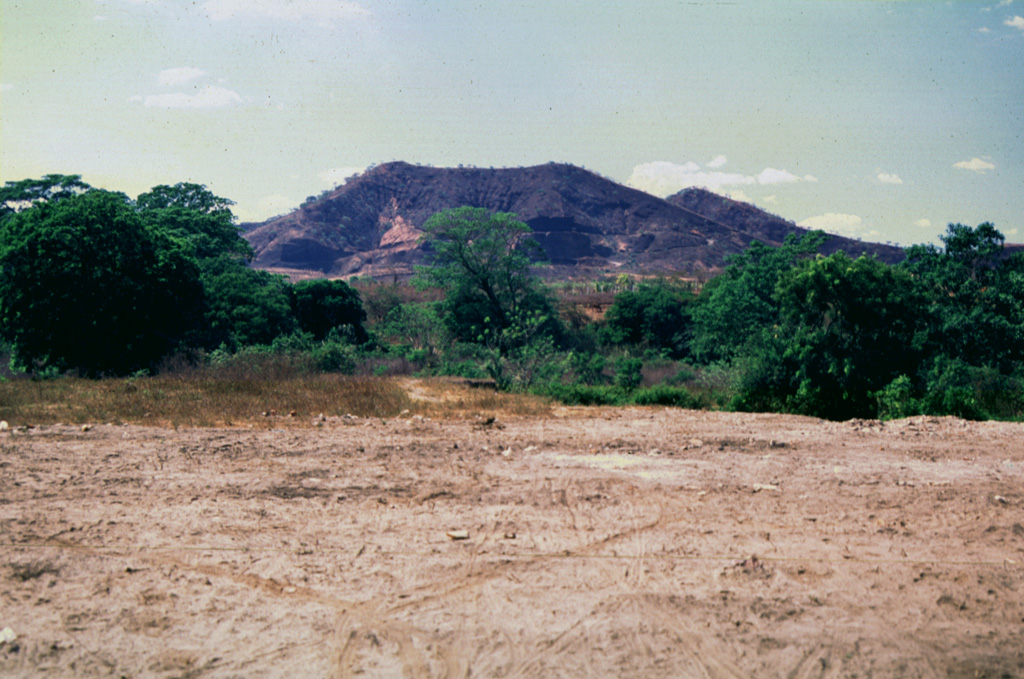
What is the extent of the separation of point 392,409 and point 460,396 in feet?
11.6

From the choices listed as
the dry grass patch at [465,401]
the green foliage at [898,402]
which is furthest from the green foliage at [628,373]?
the green foliage at [898,402]

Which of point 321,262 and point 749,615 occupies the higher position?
point 321,262

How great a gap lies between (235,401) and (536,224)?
116 meters

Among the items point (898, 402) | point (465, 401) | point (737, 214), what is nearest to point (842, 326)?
point (898, 402)

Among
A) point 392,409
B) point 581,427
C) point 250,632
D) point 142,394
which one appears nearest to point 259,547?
point 250,632

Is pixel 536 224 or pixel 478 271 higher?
pixel 536 224

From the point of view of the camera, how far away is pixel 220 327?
2334 cm

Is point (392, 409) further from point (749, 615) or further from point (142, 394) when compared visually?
point (749, 615)

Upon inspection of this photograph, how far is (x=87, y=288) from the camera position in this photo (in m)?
19.3

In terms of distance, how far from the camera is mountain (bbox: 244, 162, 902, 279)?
113438mm

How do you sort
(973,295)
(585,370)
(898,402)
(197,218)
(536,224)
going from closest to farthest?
(898,402), (973,295), (585,370), (197,218), (536,224)

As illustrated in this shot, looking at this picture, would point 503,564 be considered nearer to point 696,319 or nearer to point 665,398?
point 665,398

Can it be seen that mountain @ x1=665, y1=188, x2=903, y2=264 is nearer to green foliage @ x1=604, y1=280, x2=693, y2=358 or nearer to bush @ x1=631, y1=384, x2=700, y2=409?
green foliage @ x1=604, y1=280, x2=693, y2=358

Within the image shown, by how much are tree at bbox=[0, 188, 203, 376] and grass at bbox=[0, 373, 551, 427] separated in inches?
105
